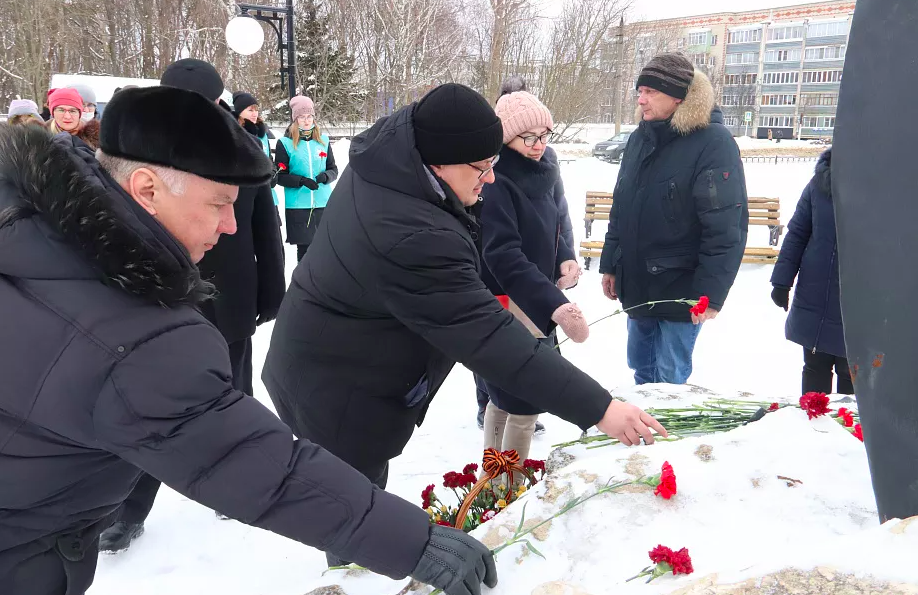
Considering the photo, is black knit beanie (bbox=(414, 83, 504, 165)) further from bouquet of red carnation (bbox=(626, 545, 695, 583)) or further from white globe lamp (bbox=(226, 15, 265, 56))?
white globe lamp (bbox=(226, 15, 265, 56))

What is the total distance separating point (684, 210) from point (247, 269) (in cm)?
208

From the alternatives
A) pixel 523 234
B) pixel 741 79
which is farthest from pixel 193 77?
pixel 741 79

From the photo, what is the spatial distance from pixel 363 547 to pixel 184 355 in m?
0.47

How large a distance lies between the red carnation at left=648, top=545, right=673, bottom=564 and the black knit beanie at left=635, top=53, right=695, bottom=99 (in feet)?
7.98

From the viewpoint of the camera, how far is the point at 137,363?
1105 mm

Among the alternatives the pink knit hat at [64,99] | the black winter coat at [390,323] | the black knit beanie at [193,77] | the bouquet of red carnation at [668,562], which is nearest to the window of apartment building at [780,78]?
the pink knit hat at [64,99]

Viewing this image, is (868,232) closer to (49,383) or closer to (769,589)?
(769,589)

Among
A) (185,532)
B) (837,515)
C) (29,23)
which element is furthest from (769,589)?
(29,23)

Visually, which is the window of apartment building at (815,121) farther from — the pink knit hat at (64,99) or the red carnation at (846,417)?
the red carnation at (846,417)

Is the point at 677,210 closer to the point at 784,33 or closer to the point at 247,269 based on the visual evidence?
the point at 247,269

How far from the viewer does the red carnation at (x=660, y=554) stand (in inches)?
54.9

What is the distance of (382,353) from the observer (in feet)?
6.72

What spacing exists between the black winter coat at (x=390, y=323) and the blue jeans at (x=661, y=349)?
164cm

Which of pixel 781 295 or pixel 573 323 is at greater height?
pixel 573 323
